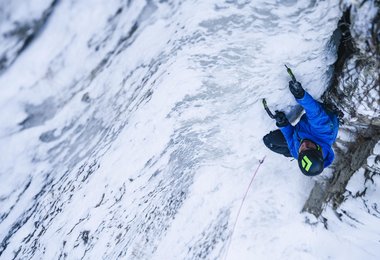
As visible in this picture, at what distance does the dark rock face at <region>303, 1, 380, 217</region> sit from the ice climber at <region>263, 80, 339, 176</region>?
22cm

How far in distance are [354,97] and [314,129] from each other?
428mm

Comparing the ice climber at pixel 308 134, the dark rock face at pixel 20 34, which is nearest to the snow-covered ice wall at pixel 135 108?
the dark rock face at pixel 20 34

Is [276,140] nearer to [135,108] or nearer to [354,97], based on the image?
[354,97]

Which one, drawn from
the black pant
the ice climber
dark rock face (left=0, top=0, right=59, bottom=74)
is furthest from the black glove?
dark rock face (left=0, top=0, right=59, bottom=74)

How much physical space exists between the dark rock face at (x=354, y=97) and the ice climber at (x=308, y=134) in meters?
0.22

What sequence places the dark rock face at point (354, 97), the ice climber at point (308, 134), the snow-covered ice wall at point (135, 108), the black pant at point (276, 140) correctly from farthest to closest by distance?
the black pant at point (276, 140) < the ice climber at point (308, 134) < the dark rock face at point (354, 97) < the snow-covered ice wall at point (135, 108)

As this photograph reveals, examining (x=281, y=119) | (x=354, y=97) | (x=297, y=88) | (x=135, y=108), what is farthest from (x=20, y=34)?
(x=354, y=97)

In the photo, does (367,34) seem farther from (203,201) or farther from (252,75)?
(203,201)

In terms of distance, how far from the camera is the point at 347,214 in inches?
150

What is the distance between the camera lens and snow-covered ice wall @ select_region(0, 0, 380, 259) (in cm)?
141

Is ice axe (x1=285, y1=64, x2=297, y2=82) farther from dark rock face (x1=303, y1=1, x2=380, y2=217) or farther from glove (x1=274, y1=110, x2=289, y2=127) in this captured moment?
glove (x1=274, y1=110, x2=289, y2=127)

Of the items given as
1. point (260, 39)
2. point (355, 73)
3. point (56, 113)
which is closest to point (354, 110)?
point (355, 73)

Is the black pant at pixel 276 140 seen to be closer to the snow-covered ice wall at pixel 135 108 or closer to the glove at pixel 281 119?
the snow-covered ice wall at pixel 135 108

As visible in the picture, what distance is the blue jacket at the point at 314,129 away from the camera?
246 centimetres
